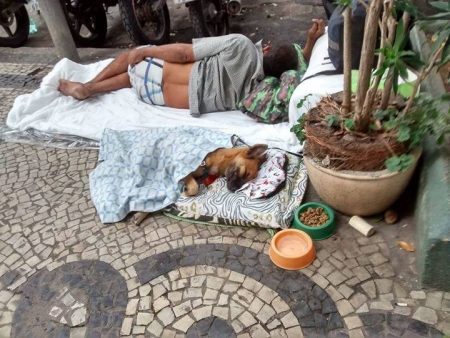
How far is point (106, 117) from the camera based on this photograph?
328cm

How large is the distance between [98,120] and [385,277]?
238 centimetres

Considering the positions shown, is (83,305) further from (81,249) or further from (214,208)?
(214,208)

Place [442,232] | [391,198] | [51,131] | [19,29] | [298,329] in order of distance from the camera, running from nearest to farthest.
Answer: [442,232], [298,329], [391,198], [51,131], [19,29]

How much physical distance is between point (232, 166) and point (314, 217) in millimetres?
574

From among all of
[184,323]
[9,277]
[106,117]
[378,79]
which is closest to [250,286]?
[184,323]

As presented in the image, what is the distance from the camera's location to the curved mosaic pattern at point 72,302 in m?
1.88

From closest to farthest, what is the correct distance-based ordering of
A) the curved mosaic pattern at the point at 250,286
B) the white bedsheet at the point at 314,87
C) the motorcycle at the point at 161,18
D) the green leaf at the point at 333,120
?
1. the curved mosaic pattern at the point at 250,286
2. the green leaf at the point at 333,120
3. the white bedsheet at the point at 314,87
4. the motorcycle at the point at 161,18

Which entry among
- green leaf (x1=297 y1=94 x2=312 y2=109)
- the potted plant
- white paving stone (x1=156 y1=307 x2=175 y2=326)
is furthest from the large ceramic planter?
white paving stone (x1=156 y1=307 x2=175 y2=326)

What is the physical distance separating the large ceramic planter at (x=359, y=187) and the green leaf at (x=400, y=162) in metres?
0.07

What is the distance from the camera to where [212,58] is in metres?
3.13

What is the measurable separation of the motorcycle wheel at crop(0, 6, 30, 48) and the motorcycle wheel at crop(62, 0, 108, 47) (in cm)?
66

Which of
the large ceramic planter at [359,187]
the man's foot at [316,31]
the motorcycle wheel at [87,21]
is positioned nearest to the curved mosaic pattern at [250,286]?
the large ceramic planter at [359,187]

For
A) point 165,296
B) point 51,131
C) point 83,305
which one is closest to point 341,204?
point 165,296

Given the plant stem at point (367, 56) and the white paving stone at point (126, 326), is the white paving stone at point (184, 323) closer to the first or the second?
the white paving stone at point (126, 326)
